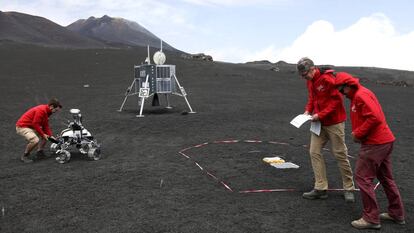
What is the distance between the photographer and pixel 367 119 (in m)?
5.52

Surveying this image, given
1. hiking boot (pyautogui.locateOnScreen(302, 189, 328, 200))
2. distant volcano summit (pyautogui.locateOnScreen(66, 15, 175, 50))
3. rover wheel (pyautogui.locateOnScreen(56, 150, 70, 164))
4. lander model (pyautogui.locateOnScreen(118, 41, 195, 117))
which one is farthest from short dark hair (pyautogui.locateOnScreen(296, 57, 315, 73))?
distant volcano summit (pyautogui.locateOnScreen(66, 15, 175, 50))

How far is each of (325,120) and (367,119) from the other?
1.16 meters

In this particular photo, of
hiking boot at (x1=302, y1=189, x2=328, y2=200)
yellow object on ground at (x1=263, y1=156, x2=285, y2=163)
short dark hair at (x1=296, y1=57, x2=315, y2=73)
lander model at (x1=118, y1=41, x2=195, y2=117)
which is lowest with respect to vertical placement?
yellow object on ground at (x1=263, y1=156, x2=285, y2=163)

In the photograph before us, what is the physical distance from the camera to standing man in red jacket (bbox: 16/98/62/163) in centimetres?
948

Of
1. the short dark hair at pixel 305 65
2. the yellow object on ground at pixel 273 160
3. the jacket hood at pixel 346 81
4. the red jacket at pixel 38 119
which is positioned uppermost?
the short dark hair at pixel 305 65

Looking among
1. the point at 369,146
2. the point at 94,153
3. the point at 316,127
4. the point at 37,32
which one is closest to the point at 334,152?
the point at 316,127

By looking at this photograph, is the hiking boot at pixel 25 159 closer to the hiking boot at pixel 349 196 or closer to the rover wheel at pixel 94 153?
the rover wheel at pixel 94 153

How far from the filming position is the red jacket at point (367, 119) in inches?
216

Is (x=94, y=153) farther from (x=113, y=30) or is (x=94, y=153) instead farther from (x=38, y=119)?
(x=113, y=30)

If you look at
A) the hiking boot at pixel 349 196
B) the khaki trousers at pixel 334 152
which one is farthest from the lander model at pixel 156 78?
the hiking boot at pixel 349 196

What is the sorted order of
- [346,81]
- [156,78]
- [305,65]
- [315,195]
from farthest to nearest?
[156,78], [315,195], [305,65], [346,81]

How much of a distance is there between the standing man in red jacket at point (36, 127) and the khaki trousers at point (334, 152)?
5.80 m

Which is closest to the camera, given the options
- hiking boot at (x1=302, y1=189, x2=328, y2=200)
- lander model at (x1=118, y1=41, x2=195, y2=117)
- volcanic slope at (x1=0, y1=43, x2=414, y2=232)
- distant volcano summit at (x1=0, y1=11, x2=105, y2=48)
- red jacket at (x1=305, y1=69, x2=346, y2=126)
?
volcanic slope at (x1=0, y1=43, x2=414, y2=232)

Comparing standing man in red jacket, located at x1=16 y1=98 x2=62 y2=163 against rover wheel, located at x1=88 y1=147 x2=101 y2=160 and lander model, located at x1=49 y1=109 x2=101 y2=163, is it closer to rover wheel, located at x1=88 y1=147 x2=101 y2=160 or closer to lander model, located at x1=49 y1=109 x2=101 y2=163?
lander model, located at x1=49 y1=109 x2=101 y2=163
